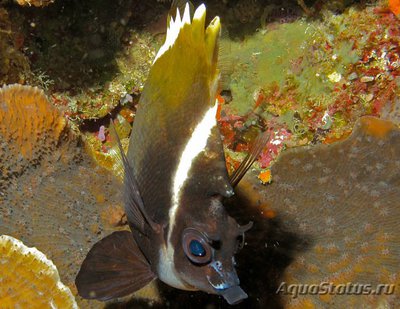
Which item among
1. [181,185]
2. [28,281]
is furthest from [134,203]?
[28,281]

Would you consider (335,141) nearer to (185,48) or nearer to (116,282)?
(185,48)

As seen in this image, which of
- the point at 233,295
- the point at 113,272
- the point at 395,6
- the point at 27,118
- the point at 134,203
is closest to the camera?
the point at 233,295

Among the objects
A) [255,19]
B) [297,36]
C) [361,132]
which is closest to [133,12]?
[255,19]

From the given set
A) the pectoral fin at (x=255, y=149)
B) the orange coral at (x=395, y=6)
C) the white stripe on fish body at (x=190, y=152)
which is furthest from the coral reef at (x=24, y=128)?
the orange coral at (x=395, y=6)

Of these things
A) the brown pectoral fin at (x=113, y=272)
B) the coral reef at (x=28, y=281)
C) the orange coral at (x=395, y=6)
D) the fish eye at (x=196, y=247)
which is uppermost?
the fish eye at (x=196, y=247)

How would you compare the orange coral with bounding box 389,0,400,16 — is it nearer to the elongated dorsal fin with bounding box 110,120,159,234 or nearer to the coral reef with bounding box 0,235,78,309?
the elongated dorsal fin with bounding box 110,120,159,234

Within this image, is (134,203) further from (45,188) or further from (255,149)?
(45,188)

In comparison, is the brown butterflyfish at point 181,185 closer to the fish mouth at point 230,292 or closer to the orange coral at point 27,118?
the fish mouth at point 230,292
